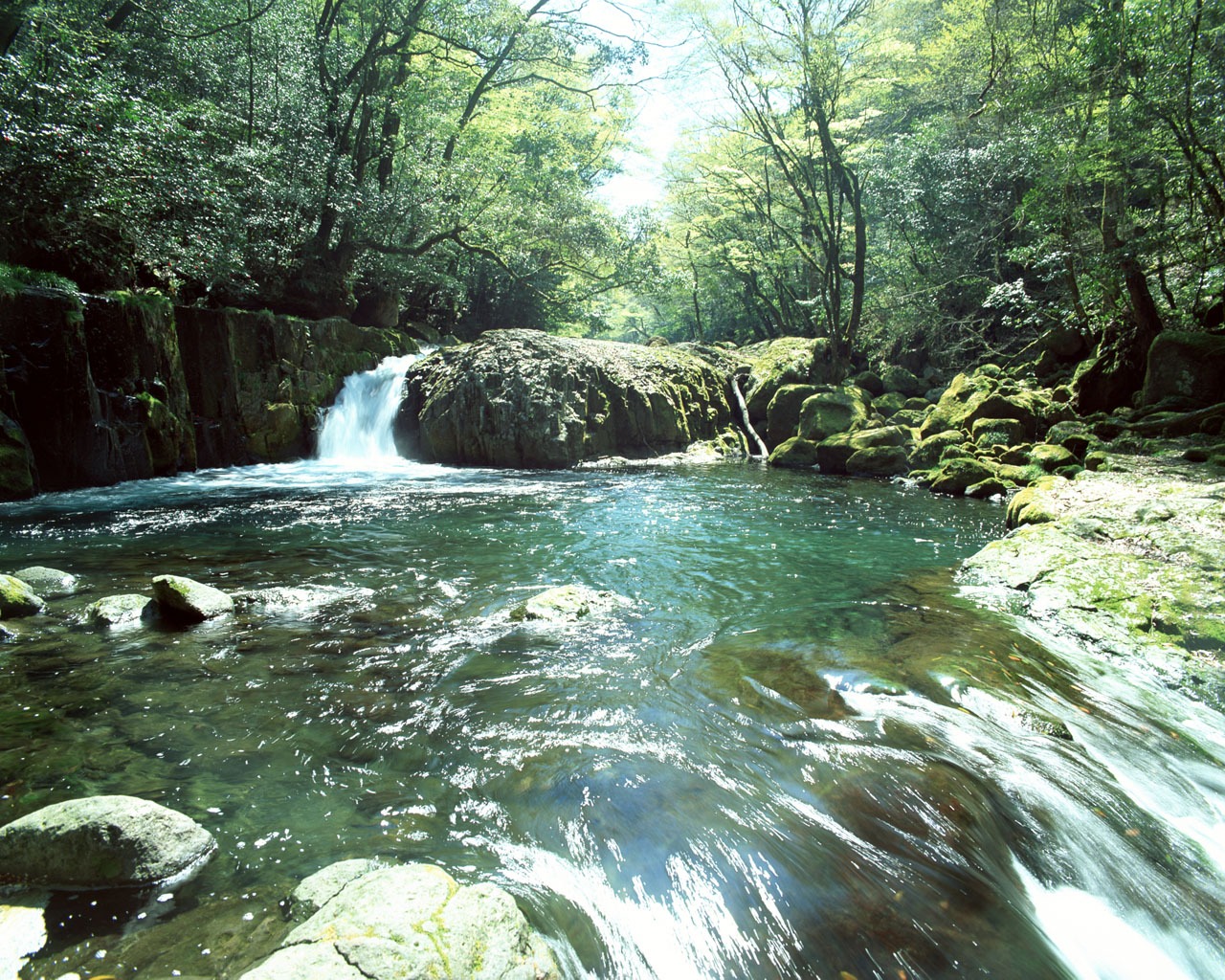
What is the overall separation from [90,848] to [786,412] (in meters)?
18.3

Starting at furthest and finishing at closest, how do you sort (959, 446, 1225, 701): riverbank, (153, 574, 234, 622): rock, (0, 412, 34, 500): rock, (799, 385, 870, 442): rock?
1. (799, 385, 870, 442): rock
2. (0, 412, 34, 500): rock
3. (153, 574, 234, 622): rock
4. (959, 446, 1225, 701): riverbank

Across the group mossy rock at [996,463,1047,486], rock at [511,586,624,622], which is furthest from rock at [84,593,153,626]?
mossy rock at [996,463,1047,486]

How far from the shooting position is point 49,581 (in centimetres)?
529

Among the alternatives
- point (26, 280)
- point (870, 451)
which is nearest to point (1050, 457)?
point (870, 451)

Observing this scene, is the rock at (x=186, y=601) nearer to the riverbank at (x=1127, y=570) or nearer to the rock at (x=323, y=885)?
the rock at (x=323, y=885)

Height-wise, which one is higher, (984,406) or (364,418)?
(364,418)

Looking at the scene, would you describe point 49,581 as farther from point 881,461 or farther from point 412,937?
point 881,461

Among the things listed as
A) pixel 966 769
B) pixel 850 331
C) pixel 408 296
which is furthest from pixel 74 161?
pixel 850 331

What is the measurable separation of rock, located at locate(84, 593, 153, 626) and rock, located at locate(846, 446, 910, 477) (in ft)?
44.3

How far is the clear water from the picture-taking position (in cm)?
218

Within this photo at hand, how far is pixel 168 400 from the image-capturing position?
1141 centimetres

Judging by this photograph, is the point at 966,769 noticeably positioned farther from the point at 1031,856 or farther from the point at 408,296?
the point at 408,296

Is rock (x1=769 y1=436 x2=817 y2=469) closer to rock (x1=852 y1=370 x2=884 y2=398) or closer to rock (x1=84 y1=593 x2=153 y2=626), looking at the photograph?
rock (x1=852 y1=370 x2=884 y2=398)

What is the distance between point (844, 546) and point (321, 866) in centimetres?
689
